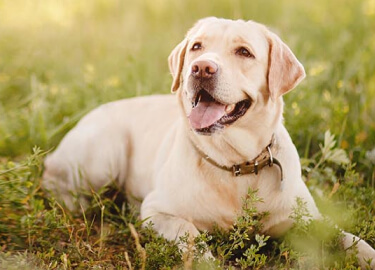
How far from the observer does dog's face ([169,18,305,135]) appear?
281 cm

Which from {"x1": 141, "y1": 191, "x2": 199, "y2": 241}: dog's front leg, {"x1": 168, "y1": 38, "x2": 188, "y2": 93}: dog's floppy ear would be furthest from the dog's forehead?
{"x1": 141, "y1": 191, "x2": 199, "y2": 241}: dog's front leg

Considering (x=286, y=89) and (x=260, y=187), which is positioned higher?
(x=286, y=89)

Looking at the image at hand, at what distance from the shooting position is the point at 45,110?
15.1 feet

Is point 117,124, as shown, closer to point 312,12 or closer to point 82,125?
point 82,125

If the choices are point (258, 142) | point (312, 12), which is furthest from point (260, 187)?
point (312, 12)

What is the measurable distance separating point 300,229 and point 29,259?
1.33m

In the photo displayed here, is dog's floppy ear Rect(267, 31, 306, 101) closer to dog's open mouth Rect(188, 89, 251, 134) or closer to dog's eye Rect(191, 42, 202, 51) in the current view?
dog's open mouth Rect(188, 89, 251, 134)

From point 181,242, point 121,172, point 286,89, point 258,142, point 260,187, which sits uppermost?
point 286,89

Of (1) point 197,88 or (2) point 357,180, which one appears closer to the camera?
(1) point 197,88

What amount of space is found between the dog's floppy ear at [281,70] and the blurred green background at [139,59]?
0.92 meters

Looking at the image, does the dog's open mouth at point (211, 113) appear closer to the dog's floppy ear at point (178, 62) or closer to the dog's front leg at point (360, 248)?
the dog's floppy ear at point (178, 62)

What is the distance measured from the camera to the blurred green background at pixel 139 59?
4246 millimetres

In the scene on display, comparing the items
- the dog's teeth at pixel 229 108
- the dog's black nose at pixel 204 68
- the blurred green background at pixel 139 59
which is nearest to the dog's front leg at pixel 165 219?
the dog's teeth at pixel 229 108

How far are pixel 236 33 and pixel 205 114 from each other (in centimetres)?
46
